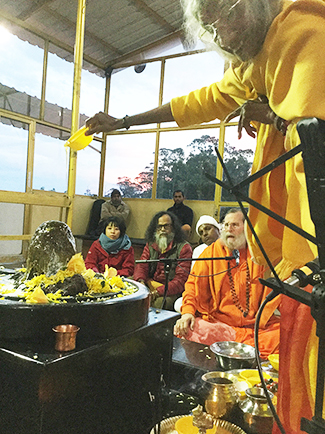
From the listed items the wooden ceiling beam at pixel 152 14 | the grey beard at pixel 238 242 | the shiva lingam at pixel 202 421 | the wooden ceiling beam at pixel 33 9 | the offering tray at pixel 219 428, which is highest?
the wooden ceiling beam at pixel 152 14

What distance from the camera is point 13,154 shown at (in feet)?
21.2

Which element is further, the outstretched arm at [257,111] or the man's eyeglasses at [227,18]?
the outstretched arm at [257,111]

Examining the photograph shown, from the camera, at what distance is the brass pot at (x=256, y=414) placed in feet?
4.77

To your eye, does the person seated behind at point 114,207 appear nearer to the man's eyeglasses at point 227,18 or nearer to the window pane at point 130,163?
the window pane at point 130,163

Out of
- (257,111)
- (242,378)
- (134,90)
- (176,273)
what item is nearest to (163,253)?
(176,273)

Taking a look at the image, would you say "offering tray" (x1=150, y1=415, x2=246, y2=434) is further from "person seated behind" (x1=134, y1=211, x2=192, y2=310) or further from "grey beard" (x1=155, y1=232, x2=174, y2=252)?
"grey beard" (x1=155, y1=232, x2=174, y2=252)

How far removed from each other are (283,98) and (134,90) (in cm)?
754

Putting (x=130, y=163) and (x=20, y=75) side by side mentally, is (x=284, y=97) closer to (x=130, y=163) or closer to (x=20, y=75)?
(x=20, y=75)

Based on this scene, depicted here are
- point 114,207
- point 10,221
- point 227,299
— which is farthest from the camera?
point 114,207

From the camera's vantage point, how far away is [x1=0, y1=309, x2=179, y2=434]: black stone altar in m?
1.32

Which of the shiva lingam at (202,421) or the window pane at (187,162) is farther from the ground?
the window pane at (187,162)

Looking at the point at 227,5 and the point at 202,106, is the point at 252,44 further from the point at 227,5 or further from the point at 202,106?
the point at 202,106

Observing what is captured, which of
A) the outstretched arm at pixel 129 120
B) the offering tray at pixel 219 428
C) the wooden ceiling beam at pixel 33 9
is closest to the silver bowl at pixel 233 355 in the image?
the offering tray at pixel 219 428

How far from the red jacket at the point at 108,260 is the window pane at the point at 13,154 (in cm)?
259
